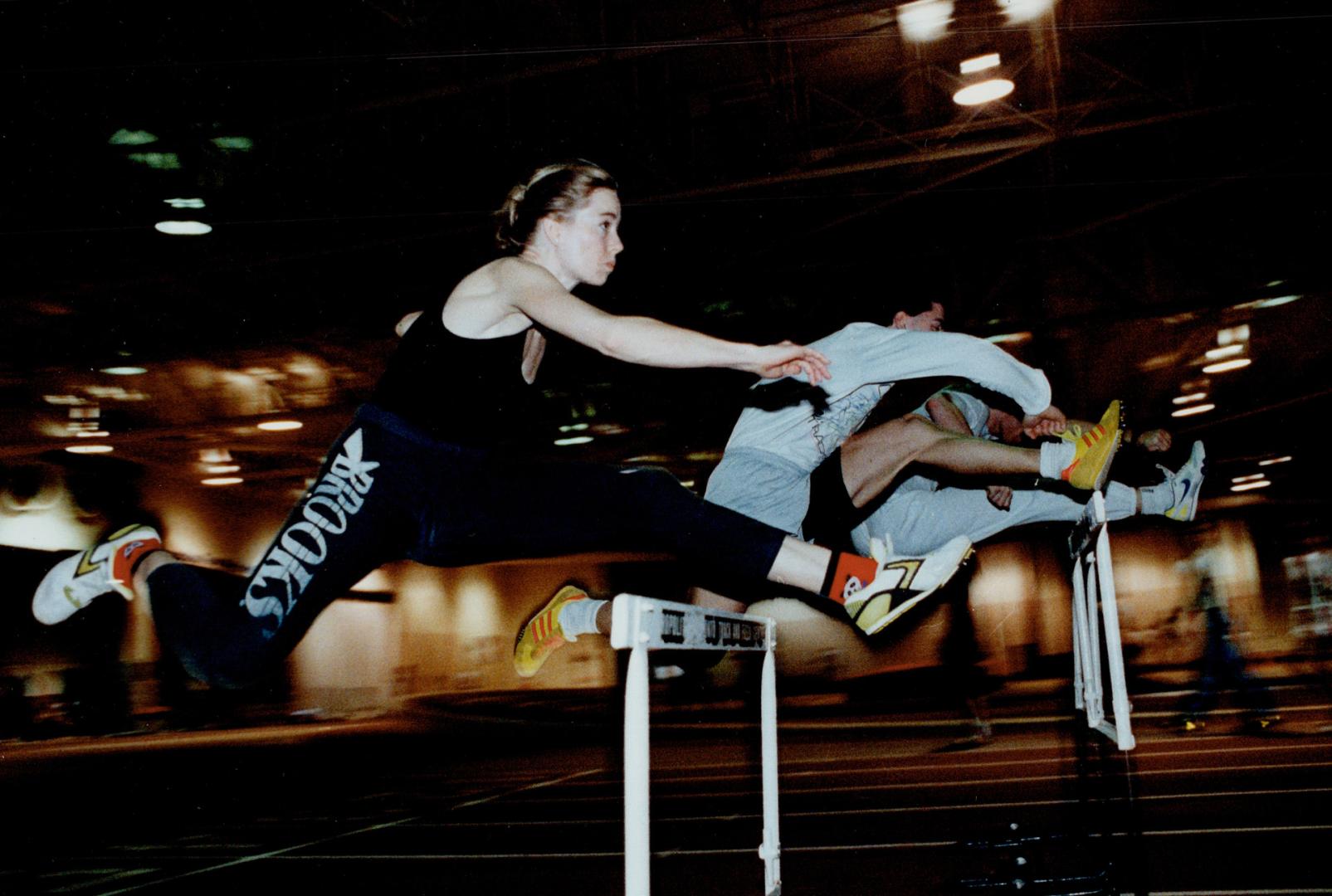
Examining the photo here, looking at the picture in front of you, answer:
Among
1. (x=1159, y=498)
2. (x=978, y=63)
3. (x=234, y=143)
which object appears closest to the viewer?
(x=1159, y=498)

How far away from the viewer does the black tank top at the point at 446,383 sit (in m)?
1.70

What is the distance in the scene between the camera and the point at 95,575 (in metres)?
2.04

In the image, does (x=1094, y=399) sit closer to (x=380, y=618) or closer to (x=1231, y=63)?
(x=1231, y=63)

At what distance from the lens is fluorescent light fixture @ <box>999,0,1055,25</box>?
438cm

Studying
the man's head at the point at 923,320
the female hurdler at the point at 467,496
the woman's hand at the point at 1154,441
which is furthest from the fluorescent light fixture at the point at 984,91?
the female hurdler at the point at 467,496

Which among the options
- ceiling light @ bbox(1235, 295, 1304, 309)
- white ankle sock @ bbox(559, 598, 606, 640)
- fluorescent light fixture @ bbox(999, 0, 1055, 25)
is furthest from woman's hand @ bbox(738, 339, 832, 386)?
ceiling light @ bbox(1235, 295, 1304, 309)

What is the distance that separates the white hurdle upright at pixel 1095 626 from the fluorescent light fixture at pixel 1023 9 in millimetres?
3165

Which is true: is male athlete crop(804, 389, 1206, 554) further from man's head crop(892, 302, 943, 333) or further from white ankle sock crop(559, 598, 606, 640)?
white ankle sock crop(559, 598, 606, 640)

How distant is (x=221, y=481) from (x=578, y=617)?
749cm

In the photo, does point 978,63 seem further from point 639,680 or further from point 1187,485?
point 639,680

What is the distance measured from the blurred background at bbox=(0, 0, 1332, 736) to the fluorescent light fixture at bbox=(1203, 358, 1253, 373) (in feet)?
0.10

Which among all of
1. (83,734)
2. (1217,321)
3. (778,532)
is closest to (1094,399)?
(1217,321)

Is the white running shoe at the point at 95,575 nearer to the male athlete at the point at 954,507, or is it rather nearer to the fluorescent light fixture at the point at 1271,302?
the male athlete at the point at 954,507

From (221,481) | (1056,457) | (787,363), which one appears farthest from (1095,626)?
(221,481)
